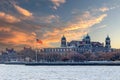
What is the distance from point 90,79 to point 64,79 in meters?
4.45

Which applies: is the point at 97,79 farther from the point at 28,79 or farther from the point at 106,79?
the point at 28,79

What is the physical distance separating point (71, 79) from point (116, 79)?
7711 mm

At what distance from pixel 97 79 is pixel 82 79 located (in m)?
2.57

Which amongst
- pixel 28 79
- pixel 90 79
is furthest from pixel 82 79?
pixel 28 79

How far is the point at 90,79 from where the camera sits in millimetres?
72875

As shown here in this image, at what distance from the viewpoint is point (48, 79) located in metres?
72.9

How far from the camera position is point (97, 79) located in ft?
241

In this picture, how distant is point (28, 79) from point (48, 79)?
3422 mm

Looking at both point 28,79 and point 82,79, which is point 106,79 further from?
point 28,79

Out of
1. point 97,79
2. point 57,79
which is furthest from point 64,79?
point 97,79

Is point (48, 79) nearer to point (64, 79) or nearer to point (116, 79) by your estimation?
point (64, 79)

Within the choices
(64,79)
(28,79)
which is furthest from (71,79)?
(28,79)

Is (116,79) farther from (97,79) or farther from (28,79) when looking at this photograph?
(28,79)

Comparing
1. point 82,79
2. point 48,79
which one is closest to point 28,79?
point 48,79
